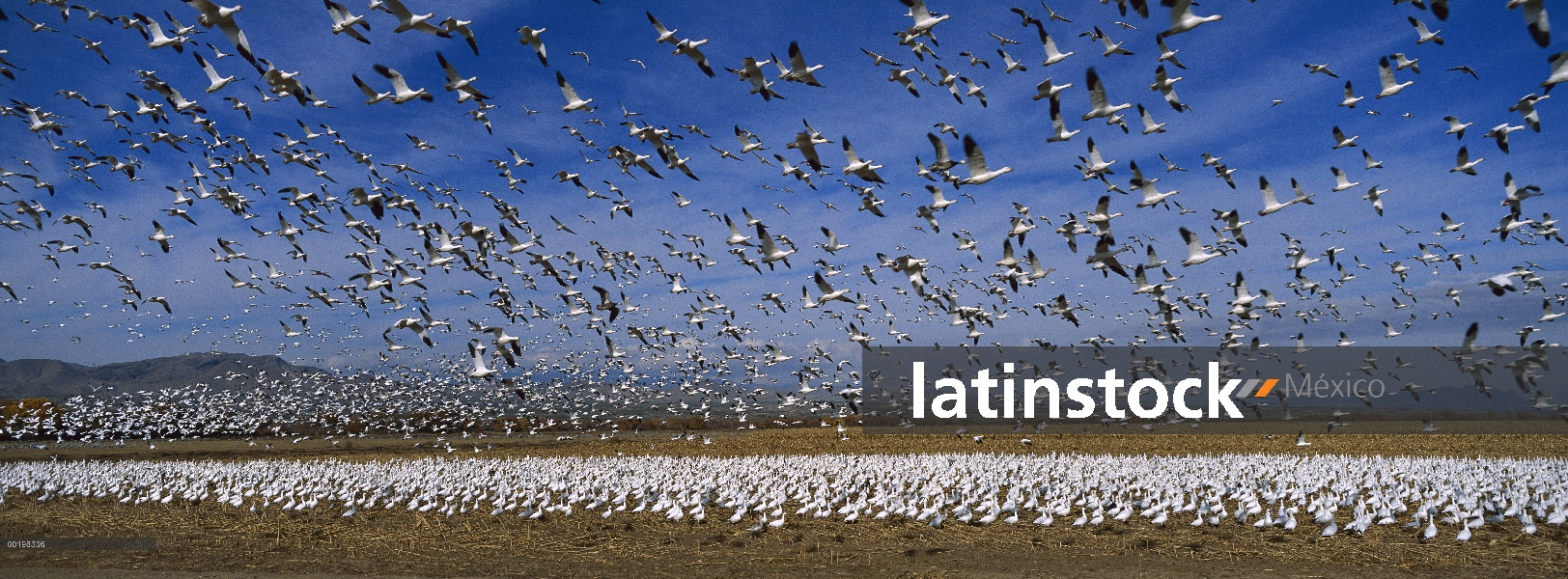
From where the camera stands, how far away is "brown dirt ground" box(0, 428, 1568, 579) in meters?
14.0

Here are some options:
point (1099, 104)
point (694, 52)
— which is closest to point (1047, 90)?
point (1099, 104)

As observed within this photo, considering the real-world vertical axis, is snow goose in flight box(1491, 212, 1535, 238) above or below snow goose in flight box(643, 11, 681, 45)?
below

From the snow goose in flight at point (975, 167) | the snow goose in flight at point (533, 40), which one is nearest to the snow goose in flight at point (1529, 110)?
the snow goose in flight at point (975, 167)

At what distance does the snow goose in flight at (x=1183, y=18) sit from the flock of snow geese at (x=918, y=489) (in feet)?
32.2

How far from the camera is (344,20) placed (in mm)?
16734

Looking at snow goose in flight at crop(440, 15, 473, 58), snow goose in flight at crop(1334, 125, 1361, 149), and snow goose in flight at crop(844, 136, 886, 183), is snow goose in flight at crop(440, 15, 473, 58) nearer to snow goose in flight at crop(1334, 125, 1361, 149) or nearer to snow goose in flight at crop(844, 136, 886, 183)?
snow goose in flight at crop(844, 136, 886, 183)

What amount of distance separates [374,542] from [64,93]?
13.1 meters

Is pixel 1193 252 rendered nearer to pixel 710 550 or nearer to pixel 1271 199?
pixel 1271 199

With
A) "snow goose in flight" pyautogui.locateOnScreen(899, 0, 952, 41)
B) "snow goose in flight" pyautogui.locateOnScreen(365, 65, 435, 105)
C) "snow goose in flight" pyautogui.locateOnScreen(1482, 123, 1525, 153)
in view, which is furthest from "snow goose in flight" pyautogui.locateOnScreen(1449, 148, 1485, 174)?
"snow goose in flight" pyautogui.locateOnScreen(365, 65, 435, 105)

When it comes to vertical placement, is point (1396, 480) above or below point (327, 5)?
below

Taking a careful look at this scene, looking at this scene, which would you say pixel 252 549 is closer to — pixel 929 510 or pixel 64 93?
pixel 64 93

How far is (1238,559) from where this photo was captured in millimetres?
14219

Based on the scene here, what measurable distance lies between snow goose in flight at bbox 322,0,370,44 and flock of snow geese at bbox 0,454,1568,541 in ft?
38.0

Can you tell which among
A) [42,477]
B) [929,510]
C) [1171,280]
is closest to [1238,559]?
[929,510]
